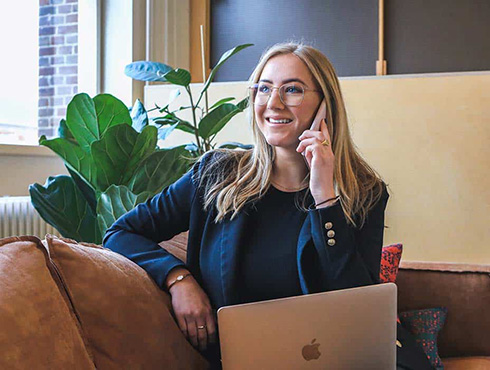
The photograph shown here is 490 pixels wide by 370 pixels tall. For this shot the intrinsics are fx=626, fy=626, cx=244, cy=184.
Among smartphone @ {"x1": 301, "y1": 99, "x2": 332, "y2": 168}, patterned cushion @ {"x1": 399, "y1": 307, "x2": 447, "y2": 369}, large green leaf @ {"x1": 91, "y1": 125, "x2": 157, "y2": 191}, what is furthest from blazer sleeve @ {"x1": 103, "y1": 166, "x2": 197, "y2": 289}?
patterned cushion @ {"x1": 399, "y1": 307, "x2": 447, "y2": 369}

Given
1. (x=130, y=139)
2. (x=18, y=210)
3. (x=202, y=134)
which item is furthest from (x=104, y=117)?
(x=18, y=210)

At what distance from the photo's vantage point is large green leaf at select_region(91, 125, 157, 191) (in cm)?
227

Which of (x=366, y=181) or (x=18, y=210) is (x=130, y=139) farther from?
(x=18, y=210)

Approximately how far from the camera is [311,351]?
1157mm

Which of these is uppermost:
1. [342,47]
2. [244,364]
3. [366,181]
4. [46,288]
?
[342,47]

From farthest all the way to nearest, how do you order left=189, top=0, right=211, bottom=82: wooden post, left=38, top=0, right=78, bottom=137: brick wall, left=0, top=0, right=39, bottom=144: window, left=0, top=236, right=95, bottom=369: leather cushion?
left=189, top=0, right=211, bottom=82: wooden post → left=38, top=0, right=78, bottom=137: brick wall → left=0, top=0, right=39, bottom=144: window → left=0, top=236, right=95, bottom=369: leather cushion

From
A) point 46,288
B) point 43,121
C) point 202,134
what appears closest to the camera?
point 46,288

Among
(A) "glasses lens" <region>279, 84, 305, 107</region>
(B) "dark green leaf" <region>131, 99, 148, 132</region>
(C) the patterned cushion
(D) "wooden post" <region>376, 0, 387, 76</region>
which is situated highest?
(D) "wooden post" <region>376, 0, 387, 76</region>

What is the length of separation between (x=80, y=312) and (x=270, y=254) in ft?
1.85

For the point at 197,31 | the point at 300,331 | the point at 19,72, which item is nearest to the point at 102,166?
the point at 300,331

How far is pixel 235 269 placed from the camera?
1.58 meters

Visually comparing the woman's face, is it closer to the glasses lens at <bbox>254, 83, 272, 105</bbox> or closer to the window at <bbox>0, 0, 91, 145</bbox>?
the glasses lens at <bbox>254, 83, 272, 105</bbox>

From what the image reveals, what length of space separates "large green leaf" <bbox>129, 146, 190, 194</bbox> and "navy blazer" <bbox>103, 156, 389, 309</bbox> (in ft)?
2.01

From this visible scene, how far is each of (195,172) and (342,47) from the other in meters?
2.88
